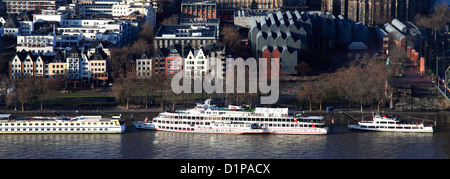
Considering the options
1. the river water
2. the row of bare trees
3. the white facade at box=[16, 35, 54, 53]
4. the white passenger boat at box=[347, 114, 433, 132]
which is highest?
the white facade at box=[16, 35, 54, 53]

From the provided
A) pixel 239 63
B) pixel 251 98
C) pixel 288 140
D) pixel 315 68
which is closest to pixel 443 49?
pixel 315 68

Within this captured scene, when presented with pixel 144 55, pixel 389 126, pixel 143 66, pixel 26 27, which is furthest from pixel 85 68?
pixel 389 126

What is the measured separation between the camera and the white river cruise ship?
5331cm

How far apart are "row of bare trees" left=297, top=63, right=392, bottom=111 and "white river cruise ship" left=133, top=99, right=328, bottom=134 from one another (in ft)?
21.4

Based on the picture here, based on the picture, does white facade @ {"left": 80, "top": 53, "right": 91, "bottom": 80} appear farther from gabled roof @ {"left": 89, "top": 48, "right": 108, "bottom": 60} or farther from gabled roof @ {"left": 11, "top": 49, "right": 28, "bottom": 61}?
gabled roof @ {"left": 11, "top": 49, "right": 28, "bottom": 61}

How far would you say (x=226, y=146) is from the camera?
164 ft

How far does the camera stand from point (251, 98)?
60219 mm

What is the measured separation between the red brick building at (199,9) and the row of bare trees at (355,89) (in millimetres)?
34883

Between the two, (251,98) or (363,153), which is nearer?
(363,153)

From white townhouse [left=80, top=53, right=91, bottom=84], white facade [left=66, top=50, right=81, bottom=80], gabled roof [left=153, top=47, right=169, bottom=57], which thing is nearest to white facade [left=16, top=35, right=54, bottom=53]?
white facade [left=66, top=50, right=81, bottom=80]

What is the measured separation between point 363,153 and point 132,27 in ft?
136

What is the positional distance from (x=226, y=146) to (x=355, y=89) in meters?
14.2

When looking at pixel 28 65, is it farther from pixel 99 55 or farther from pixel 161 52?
pixel 161 52

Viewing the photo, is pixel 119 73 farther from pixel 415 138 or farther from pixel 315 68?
pixel 415 138
